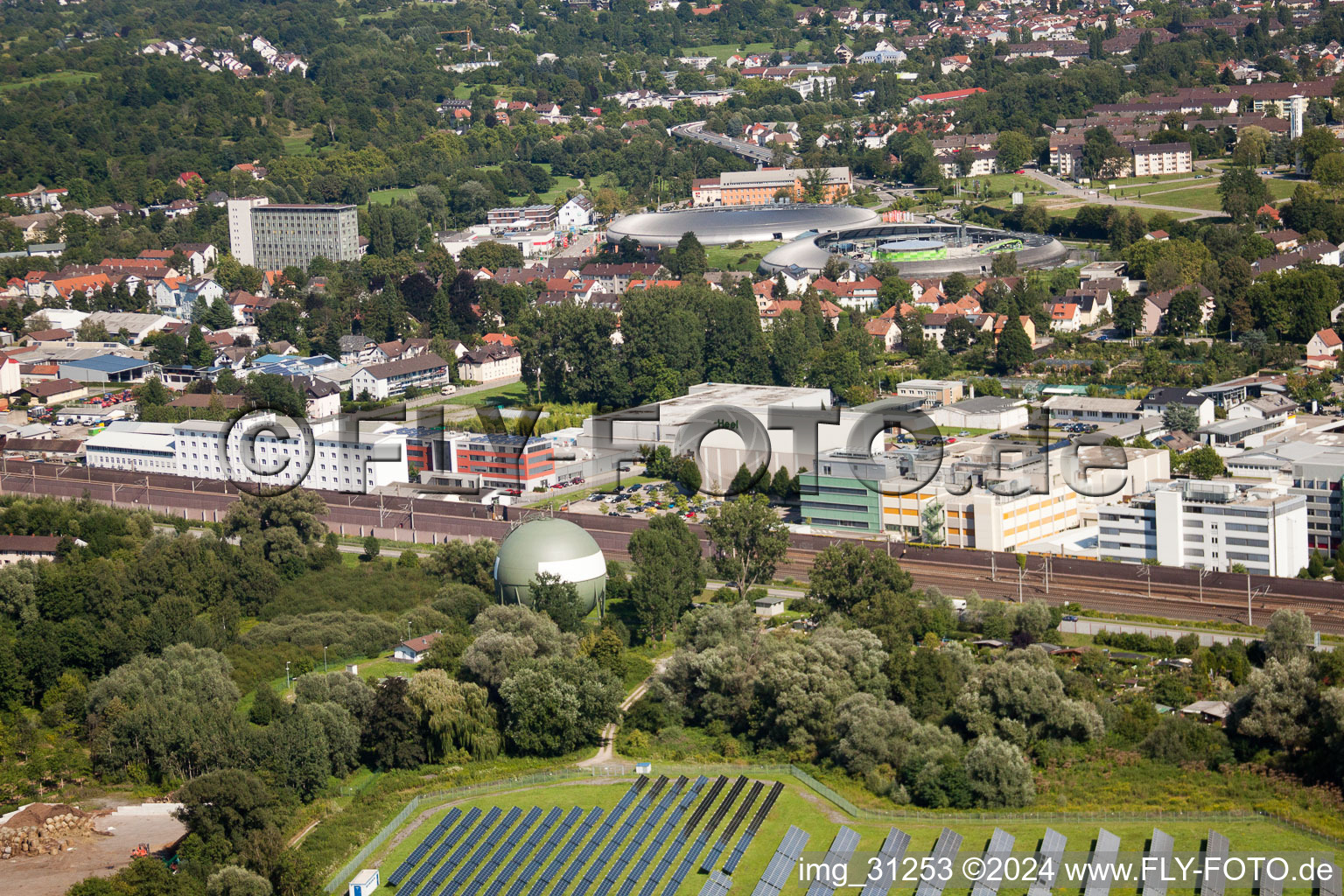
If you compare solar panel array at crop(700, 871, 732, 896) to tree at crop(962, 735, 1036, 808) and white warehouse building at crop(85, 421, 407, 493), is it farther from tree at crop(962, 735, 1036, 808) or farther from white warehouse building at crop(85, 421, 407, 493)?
white warehouse building at crop(85, 421, 407, 493)

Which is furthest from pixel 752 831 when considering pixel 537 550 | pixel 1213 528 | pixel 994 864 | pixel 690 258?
pixel 690 258

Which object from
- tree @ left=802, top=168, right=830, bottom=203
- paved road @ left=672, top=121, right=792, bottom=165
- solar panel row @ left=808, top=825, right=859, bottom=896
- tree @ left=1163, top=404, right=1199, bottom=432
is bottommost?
solar panel row @ left=808, top=825, right=859, bottom=896

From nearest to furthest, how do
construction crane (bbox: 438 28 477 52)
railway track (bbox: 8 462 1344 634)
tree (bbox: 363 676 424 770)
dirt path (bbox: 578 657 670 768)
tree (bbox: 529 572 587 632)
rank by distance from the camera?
dirt path (bbox: 578 657 670 768)
tree (bbox: 363 676 424 770)
tree (bbox: 529 572 587 632)
railway track (bbox: 8 462 1344 634)
construction crane (bbox: 438 28 477 52)

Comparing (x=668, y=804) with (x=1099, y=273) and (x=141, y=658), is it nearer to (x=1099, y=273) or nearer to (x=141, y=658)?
(x=141, y=658)

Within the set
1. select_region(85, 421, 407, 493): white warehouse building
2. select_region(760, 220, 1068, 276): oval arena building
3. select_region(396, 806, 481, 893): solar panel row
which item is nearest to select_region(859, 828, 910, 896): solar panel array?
select_region(396, 806, 481, 893): solar panel row

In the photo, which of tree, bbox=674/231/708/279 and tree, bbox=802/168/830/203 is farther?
tree, bbox=802/168/830/203

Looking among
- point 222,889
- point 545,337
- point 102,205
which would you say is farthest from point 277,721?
point 102,205
